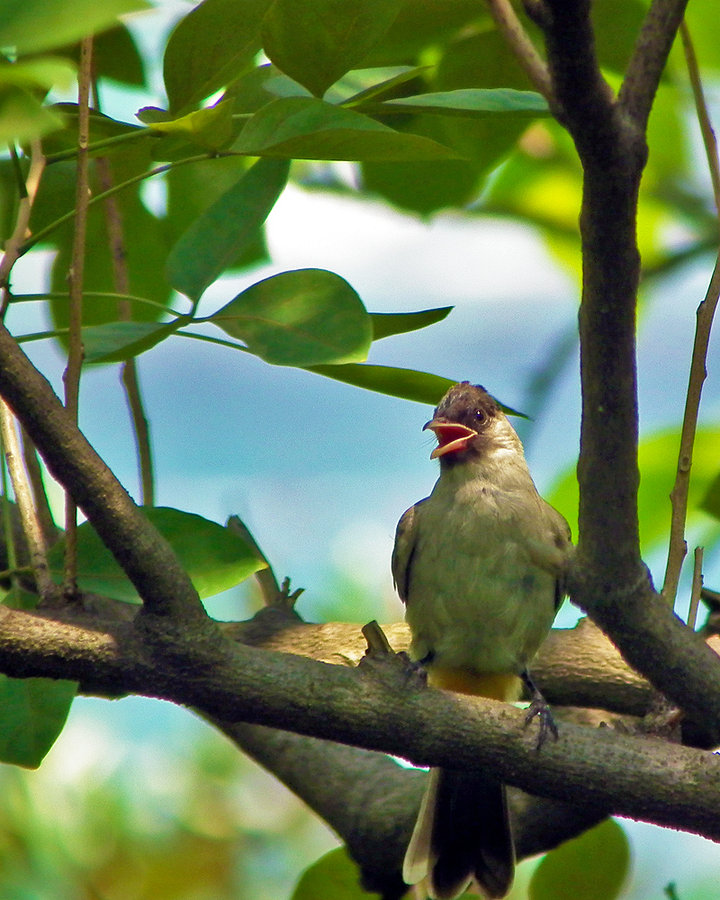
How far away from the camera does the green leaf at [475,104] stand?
7.39 feet

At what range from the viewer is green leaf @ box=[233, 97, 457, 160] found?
2.04 metres

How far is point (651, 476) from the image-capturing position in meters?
3.44

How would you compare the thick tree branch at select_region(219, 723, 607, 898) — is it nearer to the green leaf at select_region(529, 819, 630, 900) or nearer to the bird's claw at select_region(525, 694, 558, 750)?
the green leaf at select_region(529, 819, 630, 900)

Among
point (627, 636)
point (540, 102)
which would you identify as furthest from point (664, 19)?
point (627, 636)

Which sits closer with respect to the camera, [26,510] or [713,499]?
[26,510]

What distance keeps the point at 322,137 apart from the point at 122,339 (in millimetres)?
753

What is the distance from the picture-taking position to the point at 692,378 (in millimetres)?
2785

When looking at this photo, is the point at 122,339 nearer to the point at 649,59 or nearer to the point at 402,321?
the point at 402,321

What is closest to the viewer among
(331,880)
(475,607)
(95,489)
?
(95,489)

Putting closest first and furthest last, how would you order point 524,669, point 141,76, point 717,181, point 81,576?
point 81,576 → point 717,181 → point 141,76 → point 524,669

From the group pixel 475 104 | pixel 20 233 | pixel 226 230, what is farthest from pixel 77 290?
pixel 475 104

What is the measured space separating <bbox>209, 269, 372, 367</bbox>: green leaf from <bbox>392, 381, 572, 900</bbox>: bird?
161cm

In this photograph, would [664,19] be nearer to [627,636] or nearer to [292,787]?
[627,636]

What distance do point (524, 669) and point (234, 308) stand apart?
1.96 meters
